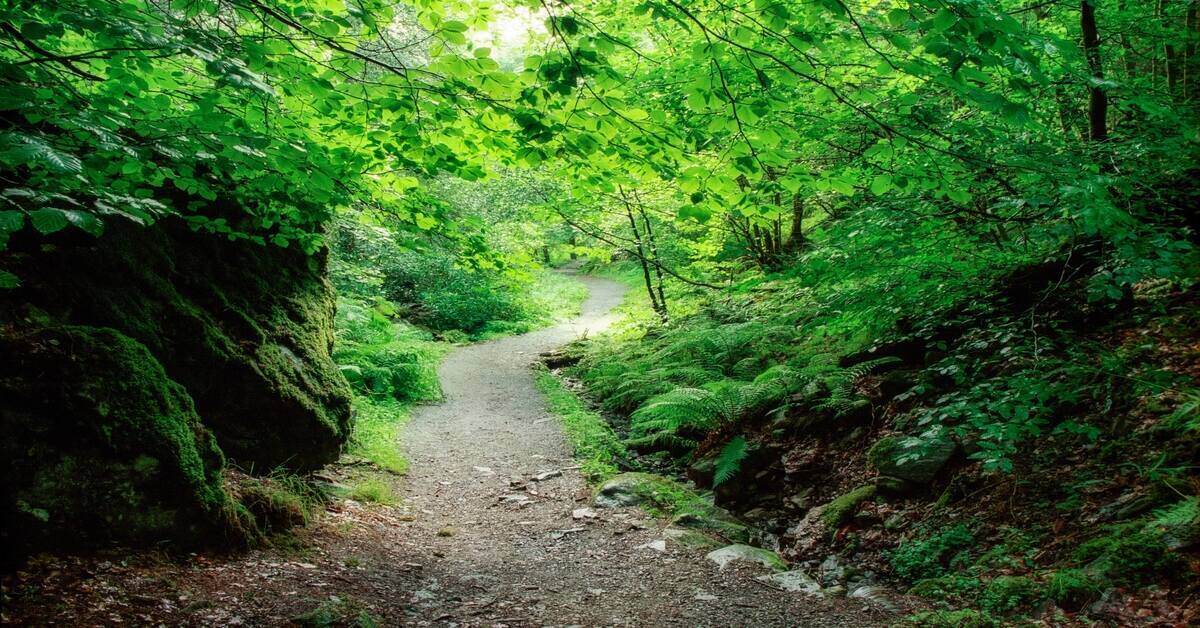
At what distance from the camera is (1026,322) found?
530 cm

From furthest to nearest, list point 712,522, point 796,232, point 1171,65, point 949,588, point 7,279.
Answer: point 796,232, point 1171,65, point 712,522, point 949,588, point 7,279

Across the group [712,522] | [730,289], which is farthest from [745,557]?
[730,289]

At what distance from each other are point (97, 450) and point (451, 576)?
2.59 m

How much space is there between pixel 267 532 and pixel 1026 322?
665 cm

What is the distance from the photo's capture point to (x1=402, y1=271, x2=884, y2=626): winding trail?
4219 millimetres

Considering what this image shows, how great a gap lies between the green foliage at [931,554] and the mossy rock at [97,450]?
5.04 m

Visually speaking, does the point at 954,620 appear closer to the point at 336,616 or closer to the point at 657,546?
the point at 657,546

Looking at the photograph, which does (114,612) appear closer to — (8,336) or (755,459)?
(8,336)

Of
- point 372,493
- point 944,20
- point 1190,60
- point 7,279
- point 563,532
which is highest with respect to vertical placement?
point 1190,60

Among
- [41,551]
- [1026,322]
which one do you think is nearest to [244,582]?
[41,551]

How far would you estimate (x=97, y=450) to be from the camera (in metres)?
3.76

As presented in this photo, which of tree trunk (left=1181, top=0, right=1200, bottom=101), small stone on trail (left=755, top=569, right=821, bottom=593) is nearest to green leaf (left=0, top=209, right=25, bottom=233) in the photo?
small stone on trail (left=755, top=569, right=821, bottom=593)

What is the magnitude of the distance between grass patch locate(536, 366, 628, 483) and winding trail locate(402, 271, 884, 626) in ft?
0.72

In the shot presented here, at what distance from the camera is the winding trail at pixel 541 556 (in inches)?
166
